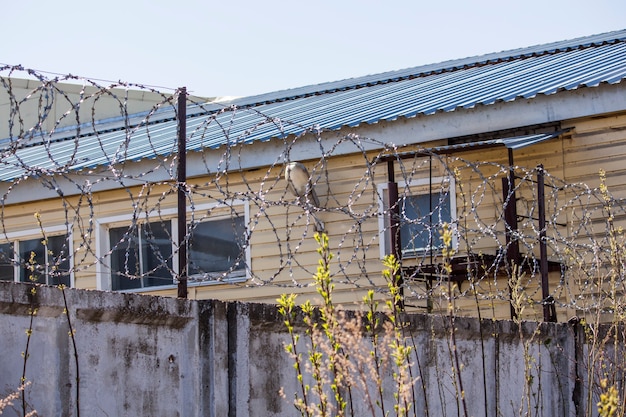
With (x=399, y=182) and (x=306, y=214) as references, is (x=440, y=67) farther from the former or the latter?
(x=306, y=214)

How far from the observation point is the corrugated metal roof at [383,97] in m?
12.1

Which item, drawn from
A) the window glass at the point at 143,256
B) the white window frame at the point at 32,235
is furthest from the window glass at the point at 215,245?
the white window frame at the point at 32,235

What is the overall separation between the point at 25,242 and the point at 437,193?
18.2ft

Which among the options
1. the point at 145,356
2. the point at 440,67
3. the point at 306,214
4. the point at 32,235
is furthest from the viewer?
the point at 440,67

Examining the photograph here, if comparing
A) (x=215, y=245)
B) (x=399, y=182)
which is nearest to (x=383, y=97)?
(x=399, y=182)

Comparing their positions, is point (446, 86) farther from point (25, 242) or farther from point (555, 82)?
point (25, 242)

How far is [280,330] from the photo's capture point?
5809mm

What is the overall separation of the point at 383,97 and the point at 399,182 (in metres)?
2.16

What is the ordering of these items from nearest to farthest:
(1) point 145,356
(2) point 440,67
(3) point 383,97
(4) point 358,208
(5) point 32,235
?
(1) point 145,356 → (4) point 358,208 → (3) point 383,97 → (5) point 32,235 → (2) point 440,67

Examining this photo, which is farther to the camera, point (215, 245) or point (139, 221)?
point (215, 245)

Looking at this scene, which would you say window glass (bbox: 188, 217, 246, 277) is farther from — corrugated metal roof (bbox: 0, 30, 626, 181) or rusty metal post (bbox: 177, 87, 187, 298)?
rusty metal post (bbox: 177, 87, 187, 298)

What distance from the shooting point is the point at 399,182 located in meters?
12.4

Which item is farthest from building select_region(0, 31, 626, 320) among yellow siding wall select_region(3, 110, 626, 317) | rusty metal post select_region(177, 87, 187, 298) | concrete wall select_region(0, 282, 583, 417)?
concrete wall select_region(0, 282, 583, 417)

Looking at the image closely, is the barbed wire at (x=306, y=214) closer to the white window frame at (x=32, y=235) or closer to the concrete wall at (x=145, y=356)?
the white window frame at (x=32, y=235)
